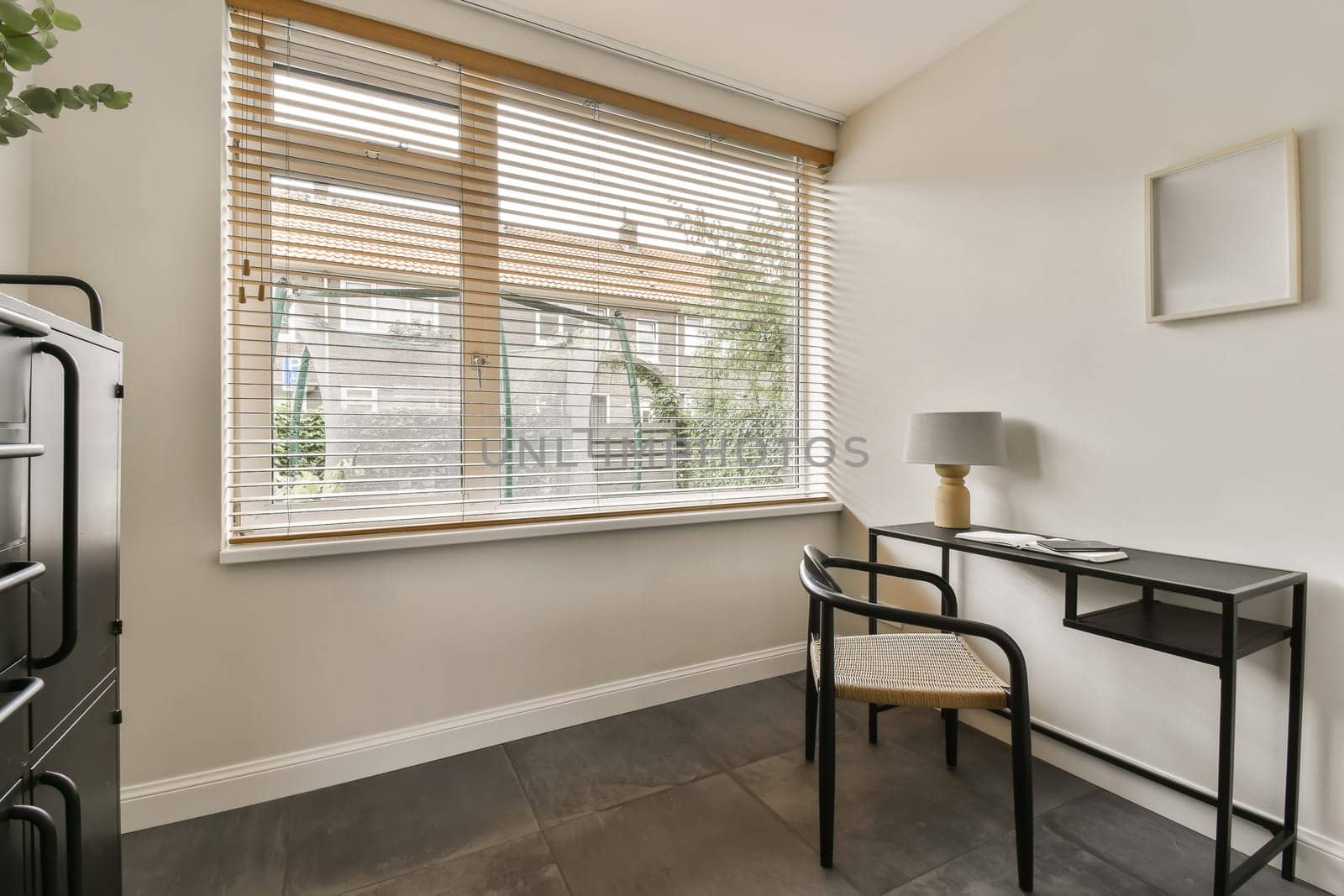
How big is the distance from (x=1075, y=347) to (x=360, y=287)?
7.57ft

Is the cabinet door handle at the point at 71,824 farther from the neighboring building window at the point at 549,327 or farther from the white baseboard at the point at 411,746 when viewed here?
the neighboring building window at the point at 549,327

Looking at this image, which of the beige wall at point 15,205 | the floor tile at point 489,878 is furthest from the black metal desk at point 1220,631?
the beige wall at point 15,205

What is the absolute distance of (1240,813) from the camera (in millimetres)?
1612

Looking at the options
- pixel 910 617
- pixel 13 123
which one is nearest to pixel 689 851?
pixel 910 617

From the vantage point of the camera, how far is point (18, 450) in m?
0.72

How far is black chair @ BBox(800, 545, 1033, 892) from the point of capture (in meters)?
1.45

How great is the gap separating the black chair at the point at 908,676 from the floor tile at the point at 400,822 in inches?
35.7

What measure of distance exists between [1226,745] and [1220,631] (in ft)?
1.10

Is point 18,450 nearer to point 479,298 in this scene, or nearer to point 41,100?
point 41,100

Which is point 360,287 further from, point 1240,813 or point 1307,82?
point 1240,813

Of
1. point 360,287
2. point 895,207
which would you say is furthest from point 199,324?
point 895,207

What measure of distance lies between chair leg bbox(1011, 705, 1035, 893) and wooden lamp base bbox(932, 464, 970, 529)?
32.4 inches

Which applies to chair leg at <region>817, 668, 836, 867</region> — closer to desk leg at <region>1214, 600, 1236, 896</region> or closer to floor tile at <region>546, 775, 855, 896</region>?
floor tile at <region>546, 775, 855, 896</region>

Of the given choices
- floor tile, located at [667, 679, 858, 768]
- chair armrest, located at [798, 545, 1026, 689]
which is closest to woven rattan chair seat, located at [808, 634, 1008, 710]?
chair armrest, located at [798, 545, 1026, 689]
